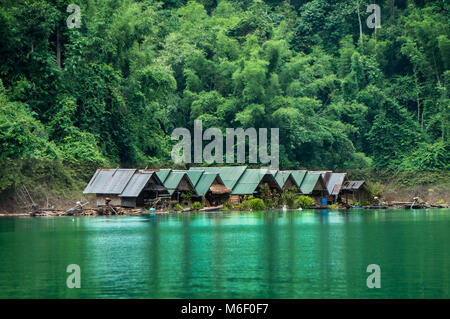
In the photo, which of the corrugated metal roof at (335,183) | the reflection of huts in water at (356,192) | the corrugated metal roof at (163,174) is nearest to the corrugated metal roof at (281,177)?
the corrugated metal roof at (335,183)

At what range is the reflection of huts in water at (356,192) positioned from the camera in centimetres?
5397

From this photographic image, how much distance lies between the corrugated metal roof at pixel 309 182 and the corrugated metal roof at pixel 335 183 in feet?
6.15

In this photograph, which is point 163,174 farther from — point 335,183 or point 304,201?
point 335,183

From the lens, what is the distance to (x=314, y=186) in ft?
172

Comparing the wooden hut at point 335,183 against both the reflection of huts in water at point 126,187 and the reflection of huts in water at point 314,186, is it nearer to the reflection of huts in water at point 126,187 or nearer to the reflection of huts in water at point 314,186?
the reflection of huts in water at point 314,186

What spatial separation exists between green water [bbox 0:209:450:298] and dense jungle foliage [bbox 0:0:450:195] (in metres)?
16.6

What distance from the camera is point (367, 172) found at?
62.6 m

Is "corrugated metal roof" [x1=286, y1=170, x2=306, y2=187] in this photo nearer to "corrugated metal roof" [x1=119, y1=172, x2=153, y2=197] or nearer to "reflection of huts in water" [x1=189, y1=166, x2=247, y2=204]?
"reflection of huts in water" [x1=189, y1=166, x2=247, y2=204]

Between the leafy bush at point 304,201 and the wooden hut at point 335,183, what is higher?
the wooden hut at point 335,183

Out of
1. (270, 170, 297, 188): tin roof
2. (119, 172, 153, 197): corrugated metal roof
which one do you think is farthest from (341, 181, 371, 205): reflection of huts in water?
(119, 172, 153, 197): corrugated metal roof
